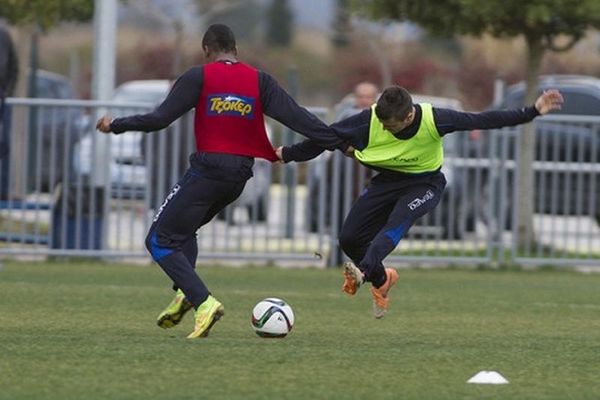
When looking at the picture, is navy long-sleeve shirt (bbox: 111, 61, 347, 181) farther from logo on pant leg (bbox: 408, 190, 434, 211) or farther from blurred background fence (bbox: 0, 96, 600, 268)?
blurred background fence (bbox: 0, 96, 600, 268)

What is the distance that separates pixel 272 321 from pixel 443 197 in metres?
7.91

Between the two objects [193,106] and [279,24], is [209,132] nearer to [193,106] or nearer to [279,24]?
[193,106]

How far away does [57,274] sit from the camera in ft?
53.8

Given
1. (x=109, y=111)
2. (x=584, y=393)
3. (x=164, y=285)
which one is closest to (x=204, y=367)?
(x=584, y=393)

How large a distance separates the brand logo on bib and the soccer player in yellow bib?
698 mm

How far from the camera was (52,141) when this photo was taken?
1794 centimetres

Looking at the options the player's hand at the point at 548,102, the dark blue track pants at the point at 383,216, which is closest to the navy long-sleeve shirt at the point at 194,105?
the dark blue track pants at the point at 383,216

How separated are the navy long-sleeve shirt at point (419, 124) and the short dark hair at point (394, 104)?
9.8 inches

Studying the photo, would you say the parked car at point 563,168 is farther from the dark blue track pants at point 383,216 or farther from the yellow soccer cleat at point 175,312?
the yellow soccer cleat at point 175,312

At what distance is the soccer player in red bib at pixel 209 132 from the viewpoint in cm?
1060

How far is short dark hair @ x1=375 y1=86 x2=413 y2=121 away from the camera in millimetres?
11258

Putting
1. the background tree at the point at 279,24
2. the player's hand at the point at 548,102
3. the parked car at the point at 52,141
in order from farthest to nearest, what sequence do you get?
1. the background tree at the point at 279,24
2. the parked car at the point at 52,141
3. the player's hand at the point at 548,102

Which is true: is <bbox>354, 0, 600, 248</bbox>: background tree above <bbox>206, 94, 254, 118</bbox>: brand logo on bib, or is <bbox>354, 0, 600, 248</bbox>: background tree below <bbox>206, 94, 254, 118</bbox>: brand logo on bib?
above

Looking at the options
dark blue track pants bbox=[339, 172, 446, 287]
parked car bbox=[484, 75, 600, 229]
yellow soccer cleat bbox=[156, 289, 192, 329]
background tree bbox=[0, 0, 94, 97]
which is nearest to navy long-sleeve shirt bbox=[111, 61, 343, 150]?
dark blue track pants bbox=[339, 172, 446, 287]
